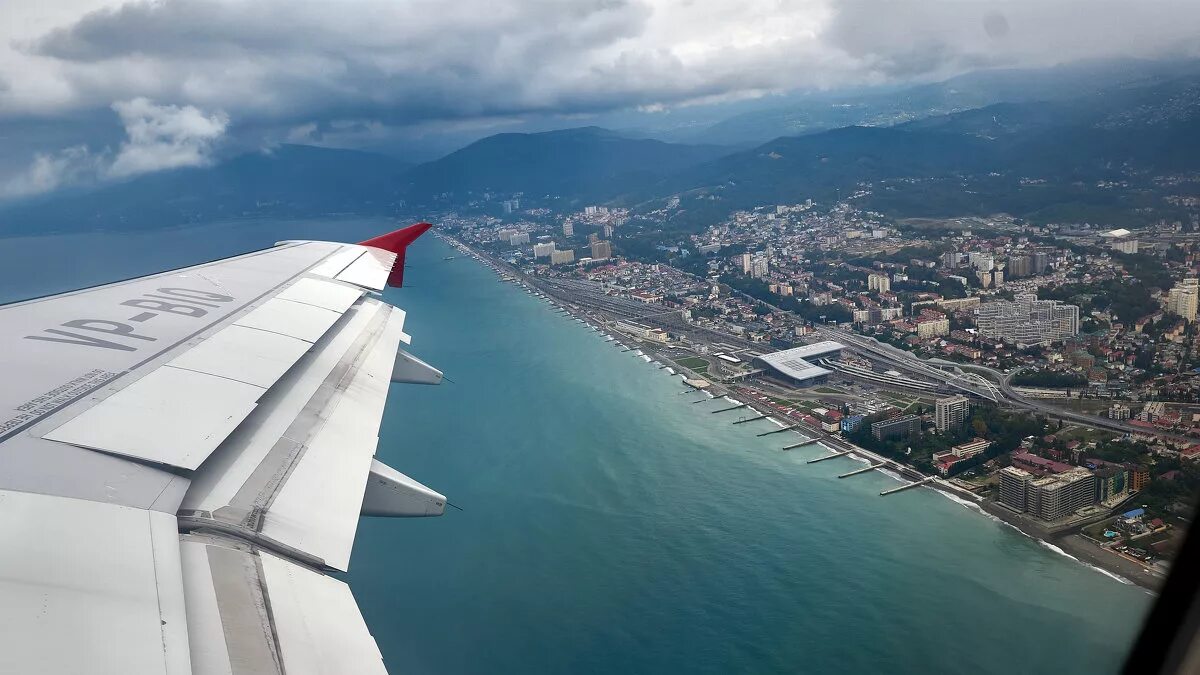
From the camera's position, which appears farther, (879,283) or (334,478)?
(879,283)

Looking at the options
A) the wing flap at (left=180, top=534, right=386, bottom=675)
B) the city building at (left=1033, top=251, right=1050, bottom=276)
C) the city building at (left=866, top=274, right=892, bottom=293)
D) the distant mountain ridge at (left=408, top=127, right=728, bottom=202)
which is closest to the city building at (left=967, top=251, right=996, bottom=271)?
the city building at (left=1033, top=251, right=1050, bottom=276)

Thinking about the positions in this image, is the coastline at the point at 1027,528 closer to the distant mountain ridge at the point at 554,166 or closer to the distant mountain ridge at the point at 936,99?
the distant mountain ridge at the point at 936,99

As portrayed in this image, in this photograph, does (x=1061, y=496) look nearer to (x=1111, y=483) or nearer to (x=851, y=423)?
(x=1111, y=483)

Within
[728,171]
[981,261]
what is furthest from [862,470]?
[728,171]

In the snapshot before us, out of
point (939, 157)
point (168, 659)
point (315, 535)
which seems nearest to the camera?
point (168, 659)

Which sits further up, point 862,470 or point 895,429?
point 895,429

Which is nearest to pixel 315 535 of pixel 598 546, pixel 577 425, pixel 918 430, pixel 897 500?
pixel 598 546

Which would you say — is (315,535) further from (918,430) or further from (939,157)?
(939,157)
